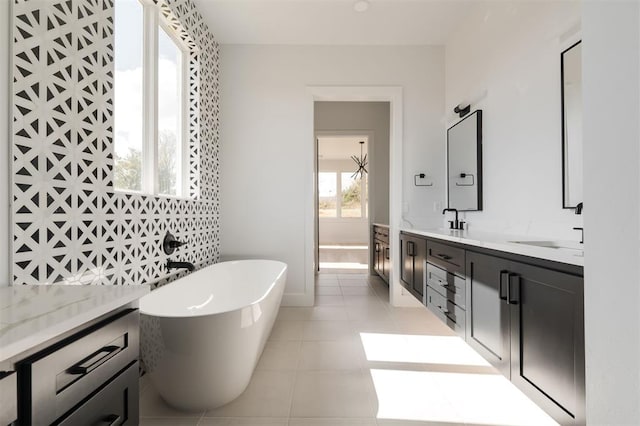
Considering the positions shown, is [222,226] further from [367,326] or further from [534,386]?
[534,386]

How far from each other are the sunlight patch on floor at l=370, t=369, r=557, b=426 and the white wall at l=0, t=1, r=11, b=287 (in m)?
1.76

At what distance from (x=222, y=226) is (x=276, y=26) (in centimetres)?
215

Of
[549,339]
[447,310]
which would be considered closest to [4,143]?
[549,339]

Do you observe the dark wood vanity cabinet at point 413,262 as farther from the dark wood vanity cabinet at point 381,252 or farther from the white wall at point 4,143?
the white wall at point 4,143

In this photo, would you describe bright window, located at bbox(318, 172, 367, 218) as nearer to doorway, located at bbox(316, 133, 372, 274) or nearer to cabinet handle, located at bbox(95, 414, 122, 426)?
doorway, located at bbox(316, 133, 372, 274)

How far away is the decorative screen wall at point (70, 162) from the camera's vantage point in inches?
45.1

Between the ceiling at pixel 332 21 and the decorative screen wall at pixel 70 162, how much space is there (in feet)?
5.08

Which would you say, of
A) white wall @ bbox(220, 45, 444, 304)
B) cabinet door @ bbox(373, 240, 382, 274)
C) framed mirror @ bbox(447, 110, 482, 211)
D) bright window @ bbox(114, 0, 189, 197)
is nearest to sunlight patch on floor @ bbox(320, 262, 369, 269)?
cabinet door @ bbox(373, 240, 382, 274)

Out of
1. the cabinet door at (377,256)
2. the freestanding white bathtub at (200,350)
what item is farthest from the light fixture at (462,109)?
the freestanding white bathtub at (200,350)

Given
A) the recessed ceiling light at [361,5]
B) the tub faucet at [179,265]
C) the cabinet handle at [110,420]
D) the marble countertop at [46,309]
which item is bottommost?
the cabinet handle at [110,420]

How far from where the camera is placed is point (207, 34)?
3.08m

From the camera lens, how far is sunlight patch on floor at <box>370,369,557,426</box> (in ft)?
5.20

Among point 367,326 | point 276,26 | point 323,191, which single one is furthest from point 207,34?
point 323,191

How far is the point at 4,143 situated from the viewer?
3.55 feet
